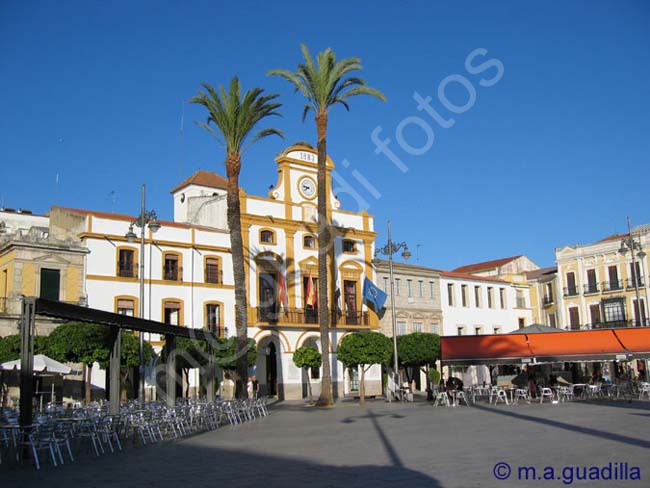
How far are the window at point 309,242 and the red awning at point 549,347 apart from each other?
1321 cm

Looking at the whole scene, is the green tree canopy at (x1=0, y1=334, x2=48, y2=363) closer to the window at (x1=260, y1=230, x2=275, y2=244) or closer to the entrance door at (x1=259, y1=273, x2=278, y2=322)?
the entrance door at (x1=259, y1=273, x2=278, y2=322)

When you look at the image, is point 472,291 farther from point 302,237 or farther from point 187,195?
point 187,195

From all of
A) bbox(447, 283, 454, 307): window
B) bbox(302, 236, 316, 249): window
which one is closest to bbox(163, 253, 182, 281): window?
bbox(302, 236, 316, 249): window

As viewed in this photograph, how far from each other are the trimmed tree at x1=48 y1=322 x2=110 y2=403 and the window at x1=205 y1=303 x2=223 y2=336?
9963 mm

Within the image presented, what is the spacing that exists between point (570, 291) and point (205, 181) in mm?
33078

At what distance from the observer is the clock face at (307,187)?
4603 cm

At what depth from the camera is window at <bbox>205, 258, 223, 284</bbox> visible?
41031 mm

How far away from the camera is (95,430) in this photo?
17.1 meters

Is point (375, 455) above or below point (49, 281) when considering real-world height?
below

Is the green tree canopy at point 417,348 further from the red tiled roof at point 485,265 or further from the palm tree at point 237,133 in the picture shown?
the red tiled roof at point 485,265

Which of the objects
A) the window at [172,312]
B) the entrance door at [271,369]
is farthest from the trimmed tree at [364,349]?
the window at [172,312]

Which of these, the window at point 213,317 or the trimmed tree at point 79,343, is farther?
the window at point 213,317

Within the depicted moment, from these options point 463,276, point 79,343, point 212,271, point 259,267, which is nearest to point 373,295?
point 259,267

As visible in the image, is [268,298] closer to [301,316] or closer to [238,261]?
[301,316]
